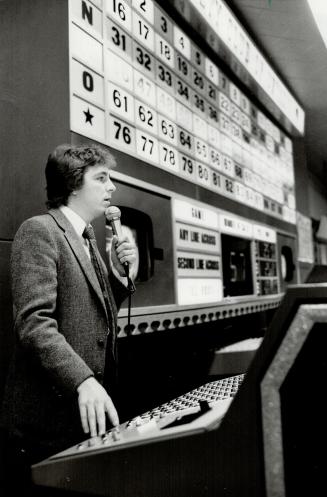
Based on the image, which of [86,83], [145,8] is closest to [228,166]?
[145,8]

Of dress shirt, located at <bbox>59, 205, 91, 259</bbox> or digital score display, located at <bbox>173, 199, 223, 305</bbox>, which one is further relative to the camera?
digital score display, located at <bbox>173, 199, 223, 305</bbox>

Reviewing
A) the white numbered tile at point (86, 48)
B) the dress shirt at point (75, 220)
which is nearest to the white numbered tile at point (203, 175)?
the white numbered tile at point (86, 48)

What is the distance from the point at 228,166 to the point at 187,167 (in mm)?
621

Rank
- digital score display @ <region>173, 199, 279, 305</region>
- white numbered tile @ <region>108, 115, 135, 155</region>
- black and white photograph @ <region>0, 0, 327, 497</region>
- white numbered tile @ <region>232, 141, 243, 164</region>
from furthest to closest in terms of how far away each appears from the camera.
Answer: white numbered tile @ <region>232, 141, 243, 164</region> < digital score display @ <region>173, 199, 279, 305</region> < white numbered tile @ <region>108, 115, 135, 155</region> < black and white photograph @ <region>0, 0, 327, 497</region>

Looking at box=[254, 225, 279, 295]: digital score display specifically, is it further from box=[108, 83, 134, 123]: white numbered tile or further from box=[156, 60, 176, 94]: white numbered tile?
box=[108, 83, 134, 123]: white numbered tile

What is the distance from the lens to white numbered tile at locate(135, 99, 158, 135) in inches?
81.0

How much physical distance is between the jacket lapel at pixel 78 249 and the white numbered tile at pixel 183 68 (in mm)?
1353

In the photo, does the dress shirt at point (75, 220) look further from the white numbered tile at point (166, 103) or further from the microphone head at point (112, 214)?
the white numbered tile at point (166, 103)

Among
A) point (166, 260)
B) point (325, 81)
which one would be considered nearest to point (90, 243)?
point (166, 260)

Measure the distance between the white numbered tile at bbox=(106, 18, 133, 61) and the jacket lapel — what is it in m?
0.88

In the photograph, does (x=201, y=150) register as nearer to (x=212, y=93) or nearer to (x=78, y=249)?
(x=212, y=93)

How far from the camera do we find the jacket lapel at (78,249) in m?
Result: 1.36

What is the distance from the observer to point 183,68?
2492mm

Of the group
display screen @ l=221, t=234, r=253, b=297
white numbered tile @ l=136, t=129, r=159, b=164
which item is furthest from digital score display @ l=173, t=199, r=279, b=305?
white numbered tile @ l=136, t=129, r=159, b=164
